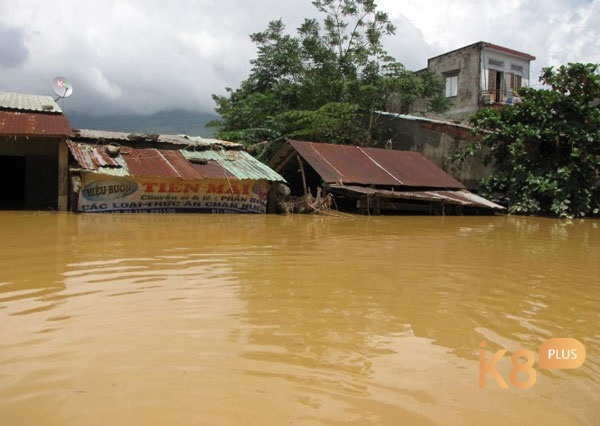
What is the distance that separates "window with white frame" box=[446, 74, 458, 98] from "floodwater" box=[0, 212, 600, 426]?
2100 cm

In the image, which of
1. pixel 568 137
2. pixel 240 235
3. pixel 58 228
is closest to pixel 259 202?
pixel 240 235

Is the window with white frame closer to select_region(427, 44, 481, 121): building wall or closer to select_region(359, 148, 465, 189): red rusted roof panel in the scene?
select_region(427, 44, 481, 121): building wall

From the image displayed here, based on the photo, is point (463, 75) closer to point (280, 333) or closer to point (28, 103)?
point (28, 103)

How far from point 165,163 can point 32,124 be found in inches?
130

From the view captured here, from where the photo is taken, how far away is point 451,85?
26.4 m

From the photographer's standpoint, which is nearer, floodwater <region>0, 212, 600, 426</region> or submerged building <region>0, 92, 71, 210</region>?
floodwater <region>0, 212, 600, 426</region>

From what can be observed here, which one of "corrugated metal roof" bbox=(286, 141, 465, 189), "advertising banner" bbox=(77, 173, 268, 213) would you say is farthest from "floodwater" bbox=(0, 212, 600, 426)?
"corrugated metal roof" bbox=(286, 141, 465, 189)

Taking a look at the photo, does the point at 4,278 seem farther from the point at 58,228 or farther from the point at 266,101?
the point at 266,101

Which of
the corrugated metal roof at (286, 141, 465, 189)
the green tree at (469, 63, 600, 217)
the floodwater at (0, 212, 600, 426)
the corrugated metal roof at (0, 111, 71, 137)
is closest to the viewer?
the floodwater at (0, 212, 600, 426)

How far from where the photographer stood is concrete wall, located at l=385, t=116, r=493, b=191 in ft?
60.3

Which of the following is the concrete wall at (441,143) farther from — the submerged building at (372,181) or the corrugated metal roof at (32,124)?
the corrugated metal roof at (32,124)

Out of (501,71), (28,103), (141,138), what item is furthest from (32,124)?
(501,71)

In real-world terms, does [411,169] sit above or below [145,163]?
above

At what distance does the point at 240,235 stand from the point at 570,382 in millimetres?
6236
